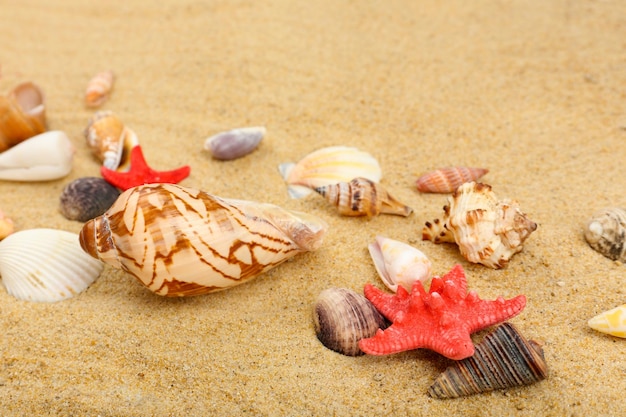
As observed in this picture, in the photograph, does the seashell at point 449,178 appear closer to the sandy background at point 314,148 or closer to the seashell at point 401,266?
the sandy background at point 314,148

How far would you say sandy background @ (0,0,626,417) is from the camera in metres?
2.00

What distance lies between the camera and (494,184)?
120 inches

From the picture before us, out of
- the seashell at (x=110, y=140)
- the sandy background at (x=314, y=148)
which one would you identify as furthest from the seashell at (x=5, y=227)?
the seashell at (x=110, y=140)

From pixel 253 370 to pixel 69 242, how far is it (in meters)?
1.23

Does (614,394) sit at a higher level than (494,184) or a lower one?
lower

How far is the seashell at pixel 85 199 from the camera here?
2.88 m

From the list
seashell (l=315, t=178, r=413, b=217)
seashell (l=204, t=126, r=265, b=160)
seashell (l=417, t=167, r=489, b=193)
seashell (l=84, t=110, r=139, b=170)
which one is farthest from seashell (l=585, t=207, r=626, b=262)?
seashell (l=84, t=110, r=139, b=170)

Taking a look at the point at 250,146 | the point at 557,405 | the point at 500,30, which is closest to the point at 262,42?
the point at 250,146

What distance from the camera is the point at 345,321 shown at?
211cm

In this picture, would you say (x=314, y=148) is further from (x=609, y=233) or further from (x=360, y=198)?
(x=609, y=233)

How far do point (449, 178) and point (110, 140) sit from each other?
2112mm

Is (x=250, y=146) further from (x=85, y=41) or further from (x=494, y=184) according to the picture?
(x=85, y=41)

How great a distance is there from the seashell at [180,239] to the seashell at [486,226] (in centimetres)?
89

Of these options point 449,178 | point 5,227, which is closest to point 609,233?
point 449,178
